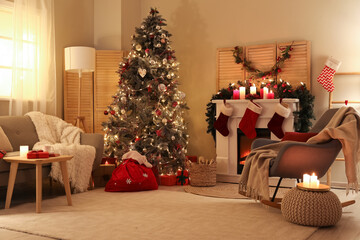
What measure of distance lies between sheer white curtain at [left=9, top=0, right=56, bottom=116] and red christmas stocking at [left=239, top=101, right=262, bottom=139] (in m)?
2.59

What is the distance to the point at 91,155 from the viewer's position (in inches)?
185

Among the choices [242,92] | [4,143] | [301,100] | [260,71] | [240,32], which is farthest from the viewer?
[240,32]

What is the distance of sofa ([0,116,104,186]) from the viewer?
422 cm

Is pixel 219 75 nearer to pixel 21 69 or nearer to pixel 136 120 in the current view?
pixel 136 120

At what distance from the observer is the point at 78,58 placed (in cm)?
562

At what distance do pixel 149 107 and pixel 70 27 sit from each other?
1.95 m

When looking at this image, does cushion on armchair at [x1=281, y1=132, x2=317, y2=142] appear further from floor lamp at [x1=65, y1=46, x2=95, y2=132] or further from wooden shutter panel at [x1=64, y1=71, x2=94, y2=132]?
wooden shutter panel at [x1=64, y1=71, x2=94, y2=132]

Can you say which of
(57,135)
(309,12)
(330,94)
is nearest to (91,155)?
(57,135)

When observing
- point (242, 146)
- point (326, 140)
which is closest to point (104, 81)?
point (242, 146)

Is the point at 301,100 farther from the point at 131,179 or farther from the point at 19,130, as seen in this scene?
the point at 19,130

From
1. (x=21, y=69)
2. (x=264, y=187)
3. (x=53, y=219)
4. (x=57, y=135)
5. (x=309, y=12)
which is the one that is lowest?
(x=53, y=219)

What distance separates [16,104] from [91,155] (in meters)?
1.34

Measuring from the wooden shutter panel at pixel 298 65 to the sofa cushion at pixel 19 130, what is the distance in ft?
10.7

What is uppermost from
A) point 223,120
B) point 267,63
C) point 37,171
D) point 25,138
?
point 267,63
